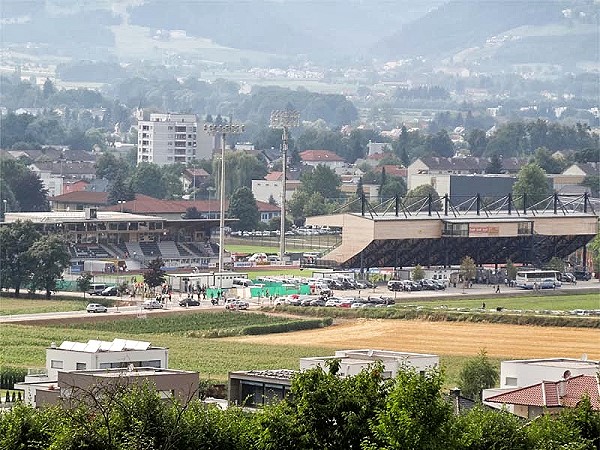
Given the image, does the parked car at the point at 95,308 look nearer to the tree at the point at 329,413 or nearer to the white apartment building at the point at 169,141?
the tree at the point at 329,413

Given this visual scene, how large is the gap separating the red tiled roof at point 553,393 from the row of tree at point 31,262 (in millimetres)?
33724

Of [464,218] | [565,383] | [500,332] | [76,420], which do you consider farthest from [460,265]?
[76,420]

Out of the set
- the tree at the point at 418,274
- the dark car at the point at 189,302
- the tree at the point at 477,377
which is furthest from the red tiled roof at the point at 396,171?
the tree at the point at 477,377

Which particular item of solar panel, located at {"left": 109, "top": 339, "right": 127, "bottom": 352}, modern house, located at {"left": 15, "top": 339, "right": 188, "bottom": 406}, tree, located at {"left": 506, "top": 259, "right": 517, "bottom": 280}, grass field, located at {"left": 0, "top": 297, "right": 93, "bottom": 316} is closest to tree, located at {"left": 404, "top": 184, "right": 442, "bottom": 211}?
tree, located at {"left": 506, "top": 259, "right": 517, "bottom": 280}

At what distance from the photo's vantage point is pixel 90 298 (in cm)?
6269

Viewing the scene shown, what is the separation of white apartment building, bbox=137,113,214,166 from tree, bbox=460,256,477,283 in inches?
2864

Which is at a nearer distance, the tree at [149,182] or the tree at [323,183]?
the tree at [323,183]

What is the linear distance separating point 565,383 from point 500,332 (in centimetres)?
2281

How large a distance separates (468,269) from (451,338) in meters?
19.9

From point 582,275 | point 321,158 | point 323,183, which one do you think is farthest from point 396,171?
point 582,275

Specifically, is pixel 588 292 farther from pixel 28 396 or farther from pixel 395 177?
pixel 395 177

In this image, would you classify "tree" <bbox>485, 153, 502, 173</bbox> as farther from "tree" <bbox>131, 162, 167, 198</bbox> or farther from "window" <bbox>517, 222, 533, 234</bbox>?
"window" <bbox>517, 222, 533, 234</bbox>

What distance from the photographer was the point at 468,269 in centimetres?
7225

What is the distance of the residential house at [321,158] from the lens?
14300 centimetres
